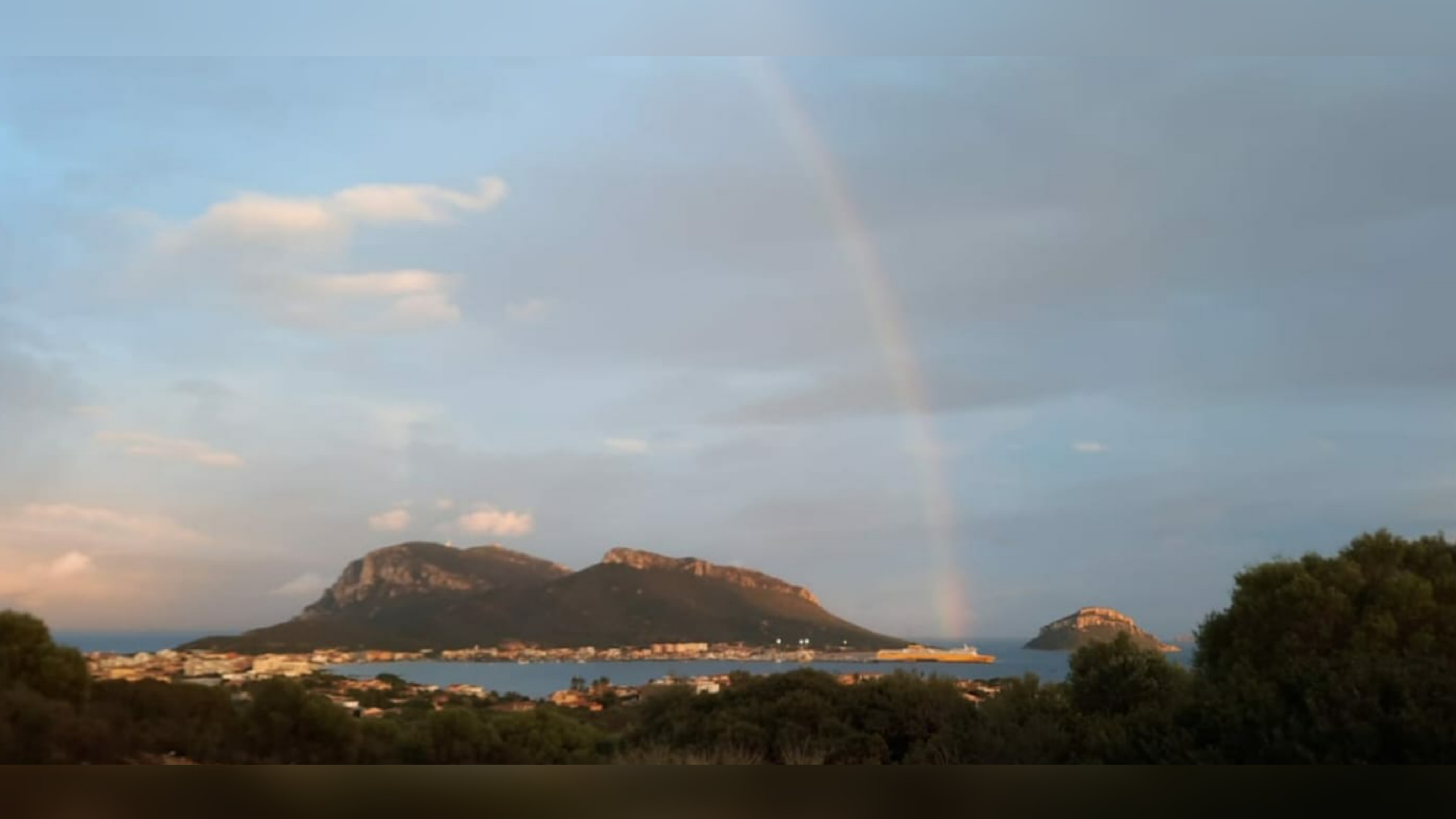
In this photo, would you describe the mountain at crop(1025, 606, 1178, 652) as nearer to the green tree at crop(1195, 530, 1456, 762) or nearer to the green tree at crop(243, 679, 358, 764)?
the green tree at crop(1195, 530, 1456, 762)

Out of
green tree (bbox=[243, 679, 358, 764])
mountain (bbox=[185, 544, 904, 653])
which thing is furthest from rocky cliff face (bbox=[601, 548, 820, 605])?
green tree (bbox=[243, 679, 358, 764])

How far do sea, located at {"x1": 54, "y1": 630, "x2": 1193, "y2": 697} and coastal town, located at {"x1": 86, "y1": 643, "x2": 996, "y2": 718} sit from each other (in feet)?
0.61

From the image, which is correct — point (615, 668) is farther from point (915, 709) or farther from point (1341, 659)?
point (1341, 659)

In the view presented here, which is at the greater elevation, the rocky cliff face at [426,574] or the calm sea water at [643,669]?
the rocky cliff face at [426,574]

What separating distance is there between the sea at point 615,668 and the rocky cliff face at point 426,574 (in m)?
2.83

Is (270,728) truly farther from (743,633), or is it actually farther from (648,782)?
(743,633)

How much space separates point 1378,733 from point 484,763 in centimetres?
993

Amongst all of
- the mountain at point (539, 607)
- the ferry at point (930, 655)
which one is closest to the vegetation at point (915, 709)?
the ferry at point (930, 655)

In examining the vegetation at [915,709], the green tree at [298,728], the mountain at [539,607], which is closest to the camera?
the vegetation at [915,709]

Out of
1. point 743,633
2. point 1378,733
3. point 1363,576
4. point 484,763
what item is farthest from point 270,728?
point 1363,576

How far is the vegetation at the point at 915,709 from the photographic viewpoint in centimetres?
1304

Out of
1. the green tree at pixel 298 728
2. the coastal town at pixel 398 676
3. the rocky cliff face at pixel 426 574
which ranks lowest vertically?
the green tree at pixel 298 728

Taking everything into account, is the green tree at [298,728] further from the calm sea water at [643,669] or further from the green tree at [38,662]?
the green tree at [38,662]

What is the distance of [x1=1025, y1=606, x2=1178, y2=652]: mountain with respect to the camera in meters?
15.6
